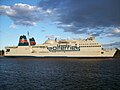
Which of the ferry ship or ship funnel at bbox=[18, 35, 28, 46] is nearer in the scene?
the ferry ship

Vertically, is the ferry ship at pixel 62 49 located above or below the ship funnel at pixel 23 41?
below

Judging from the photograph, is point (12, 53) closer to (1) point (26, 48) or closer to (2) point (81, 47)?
(1) point (26, 48)

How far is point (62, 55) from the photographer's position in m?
67.5

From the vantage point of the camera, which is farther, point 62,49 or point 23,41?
point 23,41

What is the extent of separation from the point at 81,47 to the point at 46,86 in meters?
49.9

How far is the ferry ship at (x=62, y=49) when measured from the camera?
214ft

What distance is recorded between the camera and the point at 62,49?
223ft

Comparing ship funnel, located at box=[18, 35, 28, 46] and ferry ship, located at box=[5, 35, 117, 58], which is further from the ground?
ship funnel, located at box=[18, 35, 28, 46]

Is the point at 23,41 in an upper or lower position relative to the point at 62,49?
upper

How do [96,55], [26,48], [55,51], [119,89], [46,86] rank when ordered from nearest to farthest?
[119,89]
[46,86]
[96,55]
[55,51]
[26,48]

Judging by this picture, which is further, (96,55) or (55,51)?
(55,51)

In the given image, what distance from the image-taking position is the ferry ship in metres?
65.2

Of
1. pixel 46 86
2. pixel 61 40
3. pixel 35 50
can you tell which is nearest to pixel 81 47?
pixel 61 40

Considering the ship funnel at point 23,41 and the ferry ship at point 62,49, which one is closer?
the ferry ship at point 62,49
